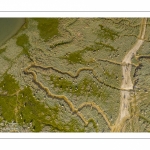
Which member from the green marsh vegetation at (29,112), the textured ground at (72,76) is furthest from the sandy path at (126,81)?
the green marsh vegetation at (29,112)

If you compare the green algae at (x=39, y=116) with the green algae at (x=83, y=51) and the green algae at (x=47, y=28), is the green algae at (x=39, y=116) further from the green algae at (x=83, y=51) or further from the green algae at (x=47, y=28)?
the green algae at (x=47, y=28)

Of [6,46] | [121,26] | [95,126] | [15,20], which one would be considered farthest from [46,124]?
[121,26]

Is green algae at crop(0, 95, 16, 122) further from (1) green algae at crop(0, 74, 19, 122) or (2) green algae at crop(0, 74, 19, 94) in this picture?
(2) green algae at crop(0, 74, 19, 94)

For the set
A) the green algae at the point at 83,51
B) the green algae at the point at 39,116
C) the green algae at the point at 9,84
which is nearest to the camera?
the green algae at the point at 39,116

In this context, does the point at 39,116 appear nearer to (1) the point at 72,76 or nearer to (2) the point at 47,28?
(1) the point at 72,76

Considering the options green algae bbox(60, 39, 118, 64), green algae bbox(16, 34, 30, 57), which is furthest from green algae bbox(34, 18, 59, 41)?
green algae bbox(60, 39, 118, 64)

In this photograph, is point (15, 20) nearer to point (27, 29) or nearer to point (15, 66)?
point (27, 29)
